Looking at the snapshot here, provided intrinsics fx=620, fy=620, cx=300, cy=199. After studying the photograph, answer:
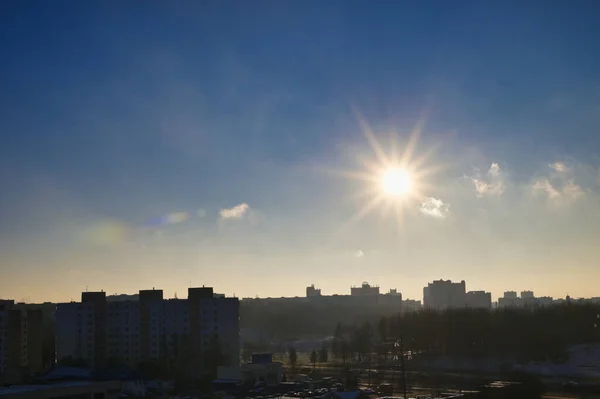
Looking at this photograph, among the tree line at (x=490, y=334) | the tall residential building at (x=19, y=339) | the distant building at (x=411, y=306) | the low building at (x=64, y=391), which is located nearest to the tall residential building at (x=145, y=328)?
the tall residential building at (x=19, y=339)

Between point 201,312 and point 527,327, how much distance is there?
82.3ft

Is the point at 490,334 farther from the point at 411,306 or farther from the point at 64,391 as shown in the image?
the point at 411,306

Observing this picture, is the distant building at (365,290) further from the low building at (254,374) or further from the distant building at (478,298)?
the low building at (254,374)

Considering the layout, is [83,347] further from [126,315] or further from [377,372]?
[377,372]

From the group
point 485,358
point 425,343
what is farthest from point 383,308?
point 485,358

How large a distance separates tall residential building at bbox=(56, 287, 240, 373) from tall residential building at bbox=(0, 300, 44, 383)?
59.5 inches

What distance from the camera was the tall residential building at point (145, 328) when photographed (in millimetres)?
41406

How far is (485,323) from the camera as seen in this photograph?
48.2m

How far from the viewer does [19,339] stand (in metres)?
39.2

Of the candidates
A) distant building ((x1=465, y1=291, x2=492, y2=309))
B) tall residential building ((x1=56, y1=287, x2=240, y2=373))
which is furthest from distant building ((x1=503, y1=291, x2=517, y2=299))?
tall residential building ((x1=56, y1=287, x2=240, y2=373))

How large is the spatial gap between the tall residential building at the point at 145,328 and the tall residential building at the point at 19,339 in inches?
59.5

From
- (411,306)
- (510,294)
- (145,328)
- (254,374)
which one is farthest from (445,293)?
(254,374)

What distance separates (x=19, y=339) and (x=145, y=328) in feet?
25.7

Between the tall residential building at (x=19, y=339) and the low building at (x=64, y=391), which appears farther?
the tall residential building at (x=19, y=339)
